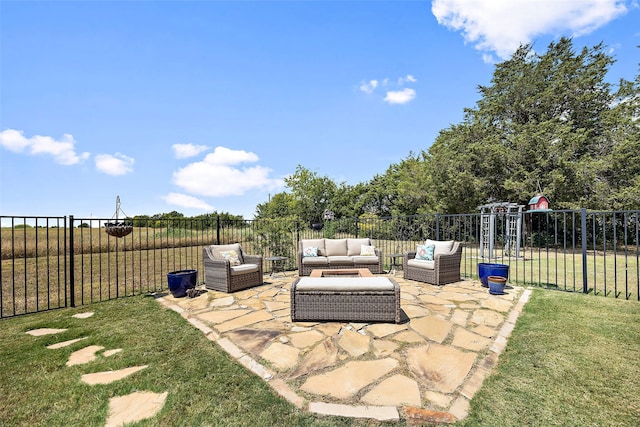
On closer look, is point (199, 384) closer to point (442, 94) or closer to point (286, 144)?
point (442, 94)

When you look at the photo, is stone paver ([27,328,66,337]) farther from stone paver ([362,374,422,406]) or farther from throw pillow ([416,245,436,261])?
throw pillow ([416,245,436,261])

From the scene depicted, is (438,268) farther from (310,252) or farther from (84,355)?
(84,355)

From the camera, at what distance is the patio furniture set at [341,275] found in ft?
12.6

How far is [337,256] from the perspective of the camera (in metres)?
7.47

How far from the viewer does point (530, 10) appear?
6.91 m

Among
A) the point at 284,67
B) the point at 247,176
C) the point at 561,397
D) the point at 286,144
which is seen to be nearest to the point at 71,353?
the point at 561,397

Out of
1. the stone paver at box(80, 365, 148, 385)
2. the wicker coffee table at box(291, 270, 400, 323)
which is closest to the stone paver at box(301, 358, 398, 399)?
the wicker coffee table at box(291, 270, 400, 323)

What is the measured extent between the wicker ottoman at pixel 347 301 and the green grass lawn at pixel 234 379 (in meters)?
1.25


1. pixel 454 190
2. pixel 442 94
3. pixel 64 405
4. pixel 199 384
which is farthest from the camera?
pixel 454 190

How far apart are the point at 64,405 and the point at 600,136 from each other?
857 inches

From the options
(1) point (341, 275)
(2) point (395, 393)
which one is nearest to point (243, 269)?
(1) point (341, 275)

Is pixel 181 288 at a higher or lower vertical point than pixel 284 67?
lower

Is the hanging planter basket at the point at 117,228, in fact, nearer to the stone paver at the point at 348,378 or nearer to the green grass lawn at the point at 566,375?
the stone paver at the point at 348,378

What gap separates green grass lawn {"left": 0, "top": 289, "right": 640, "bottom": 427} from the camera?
2.04m
